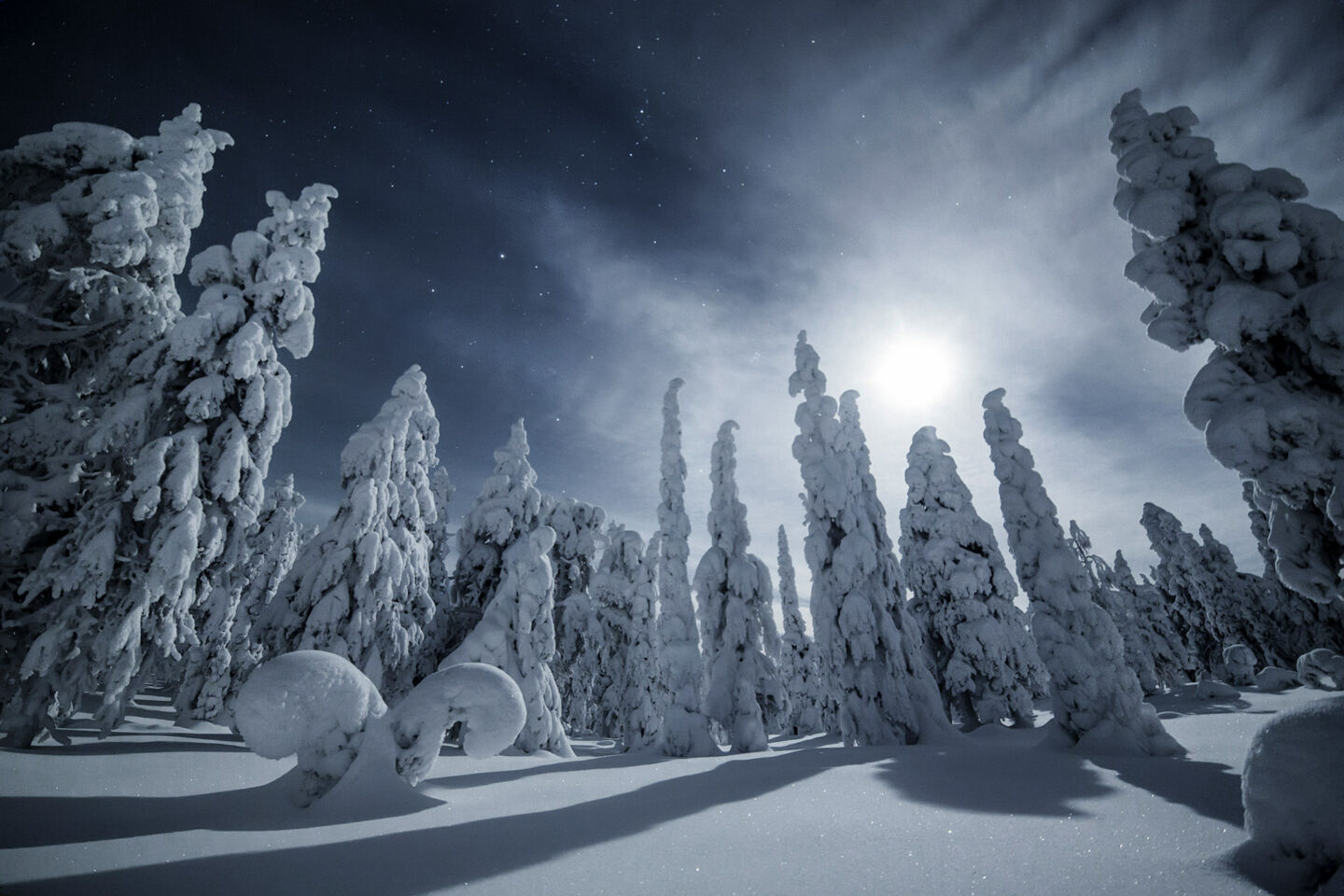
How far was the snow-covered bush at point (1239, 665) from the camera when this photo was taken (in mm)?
27516

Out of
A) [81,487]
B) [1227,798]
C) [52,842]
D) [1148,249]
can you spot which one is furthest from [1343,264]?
[81,487]

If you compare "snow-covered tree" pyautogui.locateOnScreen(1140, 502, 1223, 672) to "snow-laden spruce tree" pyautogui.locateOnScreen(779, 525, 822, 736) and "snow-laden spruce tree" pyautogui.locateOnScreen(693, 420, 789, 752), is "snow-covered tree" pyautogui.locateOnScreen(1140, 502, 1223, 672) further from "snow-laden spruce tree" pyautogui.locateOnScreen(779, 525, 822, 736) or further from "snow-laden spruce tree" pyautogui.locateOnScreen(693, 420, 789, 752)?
"snow-laden spruce tree" pyautogui.locateOnScreen(693, 420, 789, 752)

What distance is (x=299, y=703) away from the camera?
18.6 feet

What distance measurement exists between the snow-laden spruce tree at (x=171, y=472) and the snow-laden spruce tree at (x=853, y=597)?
15.6 meters

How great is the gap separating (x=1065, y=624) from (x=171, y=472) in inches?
785

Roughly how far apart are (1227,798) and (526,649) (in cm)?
1567

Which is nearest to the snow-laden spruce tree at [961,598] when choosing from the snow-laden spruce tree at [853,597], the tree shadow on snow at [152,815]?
the snow-laden spruce tree at [853,597]

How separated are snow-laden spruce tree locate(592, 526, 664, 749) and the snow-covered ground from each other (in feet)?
55.0

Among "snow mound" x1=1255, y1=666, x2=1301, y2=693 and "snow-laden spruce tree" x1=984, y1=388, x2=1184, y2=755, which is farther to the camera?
"snow mound" x1=1255, y1=666, x2=1301, y2=693

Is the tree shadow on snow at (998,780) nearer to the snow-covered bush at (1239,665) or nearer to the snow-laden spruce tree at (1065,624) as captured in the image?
the snow-laden spruce tree at (1065,624)

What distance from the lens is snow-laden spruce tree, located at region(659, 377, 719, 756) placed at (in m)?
16.2

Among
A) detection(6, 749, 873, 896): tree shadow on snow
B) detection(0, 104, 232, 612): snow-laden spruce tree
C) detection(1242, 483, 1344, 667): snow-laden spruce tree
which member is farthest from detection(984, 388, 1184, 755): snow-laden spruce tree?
detection(1242, 483, 1344, 667): snow-laden spruce tree

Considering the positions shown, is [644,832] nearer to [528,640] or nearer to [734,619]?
[528,640]

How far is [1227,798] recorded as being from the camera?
5.36m
